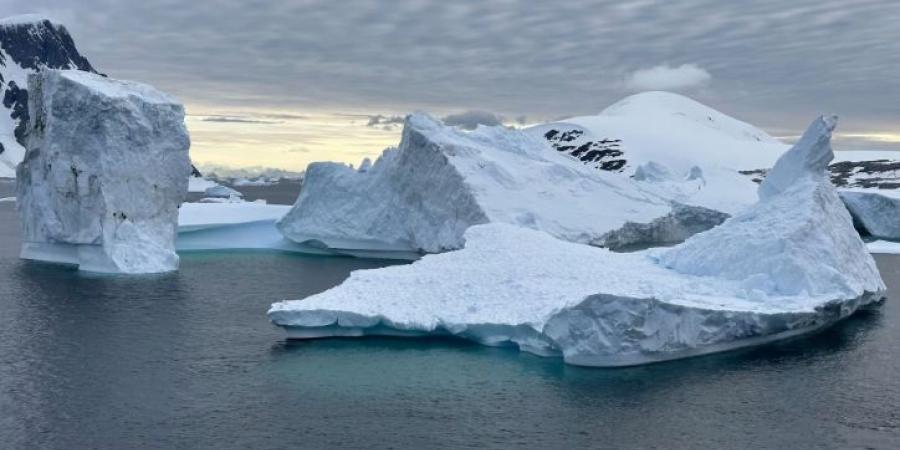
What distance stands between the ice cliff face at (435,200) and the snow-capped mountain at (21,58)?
351 ft

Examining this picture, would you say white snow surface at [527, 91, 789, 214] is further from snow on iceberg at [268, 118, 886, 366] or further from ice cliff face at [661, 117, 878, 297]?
snow on iceberg at [268, 118, 886, 366]

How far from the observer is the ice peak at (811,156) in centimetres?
2203

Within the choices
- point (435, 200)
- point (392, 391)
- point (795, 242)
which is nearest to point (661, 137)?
point (435, 200)

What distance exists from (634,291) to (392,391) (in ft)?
18.1

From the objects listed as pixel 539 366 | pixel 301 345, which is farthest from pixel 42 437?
pixel 539 366

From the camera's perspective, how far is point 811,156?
22.2 m

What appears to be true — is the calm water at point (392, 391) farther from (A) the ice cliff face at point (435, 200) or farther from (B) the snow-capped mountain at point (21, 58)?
(B) the snow-capped mountain at point (21, 58)

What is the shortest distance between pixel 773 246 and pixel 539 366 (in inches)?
274

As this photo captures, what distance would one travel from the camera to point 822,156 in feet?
72.5

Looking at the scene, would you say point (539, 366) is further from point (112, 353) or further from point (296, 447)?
point (112, 353)

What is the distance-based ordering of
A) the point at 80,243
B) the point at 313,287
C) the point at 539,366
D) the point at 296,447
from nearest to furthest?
1. the point at 296,447
2. the point at 539,366
3. the point at 313,287
4. the point at 80,243

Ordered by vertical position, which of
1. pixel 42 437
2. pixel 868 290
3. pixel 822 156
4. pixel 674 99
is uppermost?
pixel 674 99

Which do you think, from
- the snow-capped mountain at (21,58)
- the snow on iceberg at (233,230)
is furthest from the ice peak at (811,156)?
the snow-capped mountain at (21,58)

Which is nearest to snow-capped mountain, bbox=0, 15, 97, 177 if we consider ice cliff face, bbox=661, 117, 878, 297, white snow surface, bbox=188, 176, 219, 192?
white snow surface, bbox=188, 176, 219, 192
